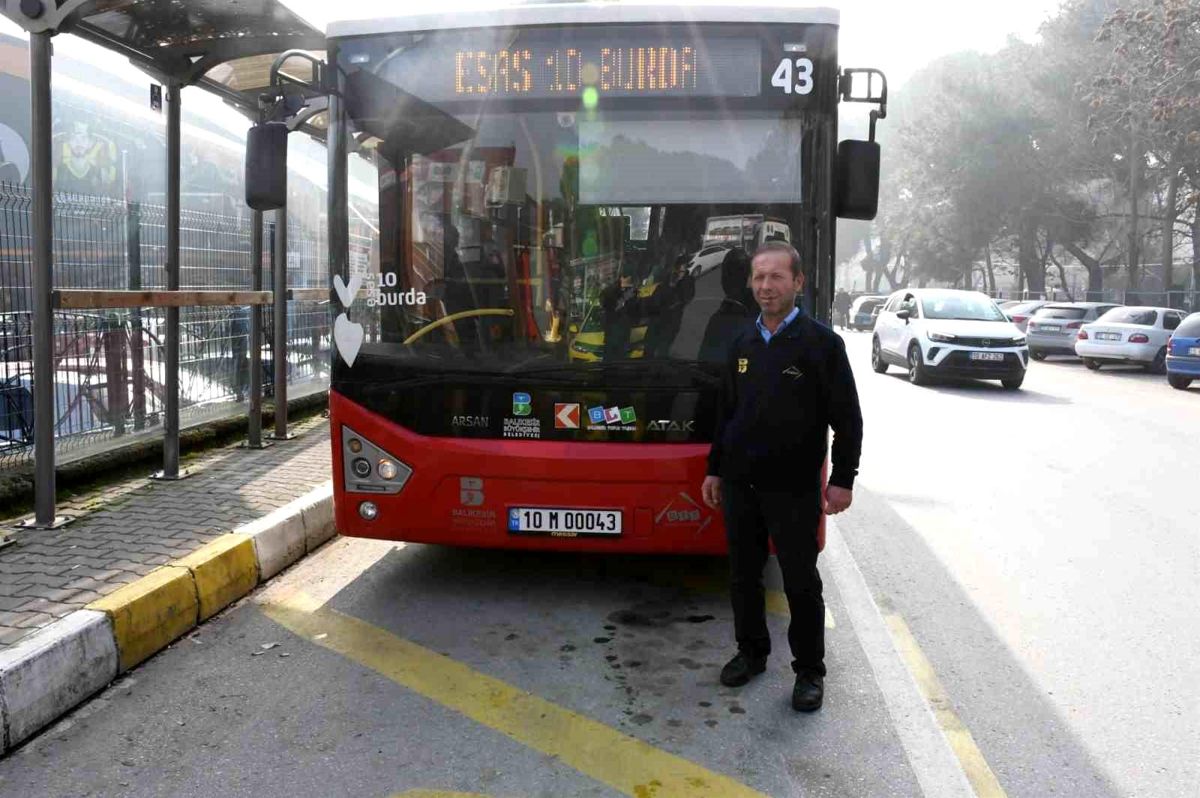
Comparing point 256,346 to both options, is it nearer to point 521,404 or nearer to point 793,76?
point 521,404

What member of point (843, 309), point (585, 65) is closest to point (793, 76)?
point (585, 65)

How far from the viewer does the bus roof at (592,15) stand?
4957 mm

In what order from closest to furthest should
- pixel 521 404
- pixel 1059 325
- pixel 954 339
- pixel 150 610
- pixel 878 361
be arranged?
pixel 150 610, pixel 521 404, pixel 954 339, pixel 878 361, pixel 1059 325

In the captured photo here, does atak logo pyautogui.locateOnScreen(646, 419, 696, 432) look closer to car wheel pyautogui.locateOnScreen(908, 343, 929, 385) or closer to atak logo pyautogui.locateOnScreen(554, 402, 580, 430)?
atak logo pyautogui.locateOnScreen(554, 402, 580, 430)

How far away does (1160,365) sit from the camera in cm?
2275

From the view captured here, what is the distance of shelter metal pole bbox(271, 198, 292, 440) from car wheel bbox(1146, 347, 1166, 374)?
19.6 m

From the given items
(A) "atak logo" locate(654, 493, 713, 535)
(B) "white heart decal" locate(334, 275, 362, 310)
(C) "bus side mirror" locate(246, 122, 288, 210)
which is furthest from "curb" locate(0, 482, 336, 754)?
(A) "atak logo" locate(654, 493, 713, 535)

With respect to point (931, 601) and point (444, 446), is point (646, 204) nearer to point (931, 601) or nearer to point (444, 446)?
point (444, 446)

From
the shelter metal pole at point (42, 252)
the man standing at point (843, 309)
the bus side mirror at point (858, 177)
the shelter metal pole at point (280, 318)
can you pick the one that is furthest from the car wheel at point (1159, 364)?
the shelter metal pole at point (42, 252)

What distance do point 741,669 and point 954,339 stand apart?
1449 centimetres

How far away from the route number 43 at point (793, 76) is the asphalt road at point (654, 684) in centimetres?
252

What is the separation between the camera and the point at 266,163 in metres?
5.36

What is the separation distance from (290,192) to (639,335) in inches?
261

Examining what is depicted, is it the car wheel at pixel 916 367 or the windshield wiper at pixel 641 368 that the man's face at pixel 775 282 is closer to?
the windshield wiper at pixel 641 368
